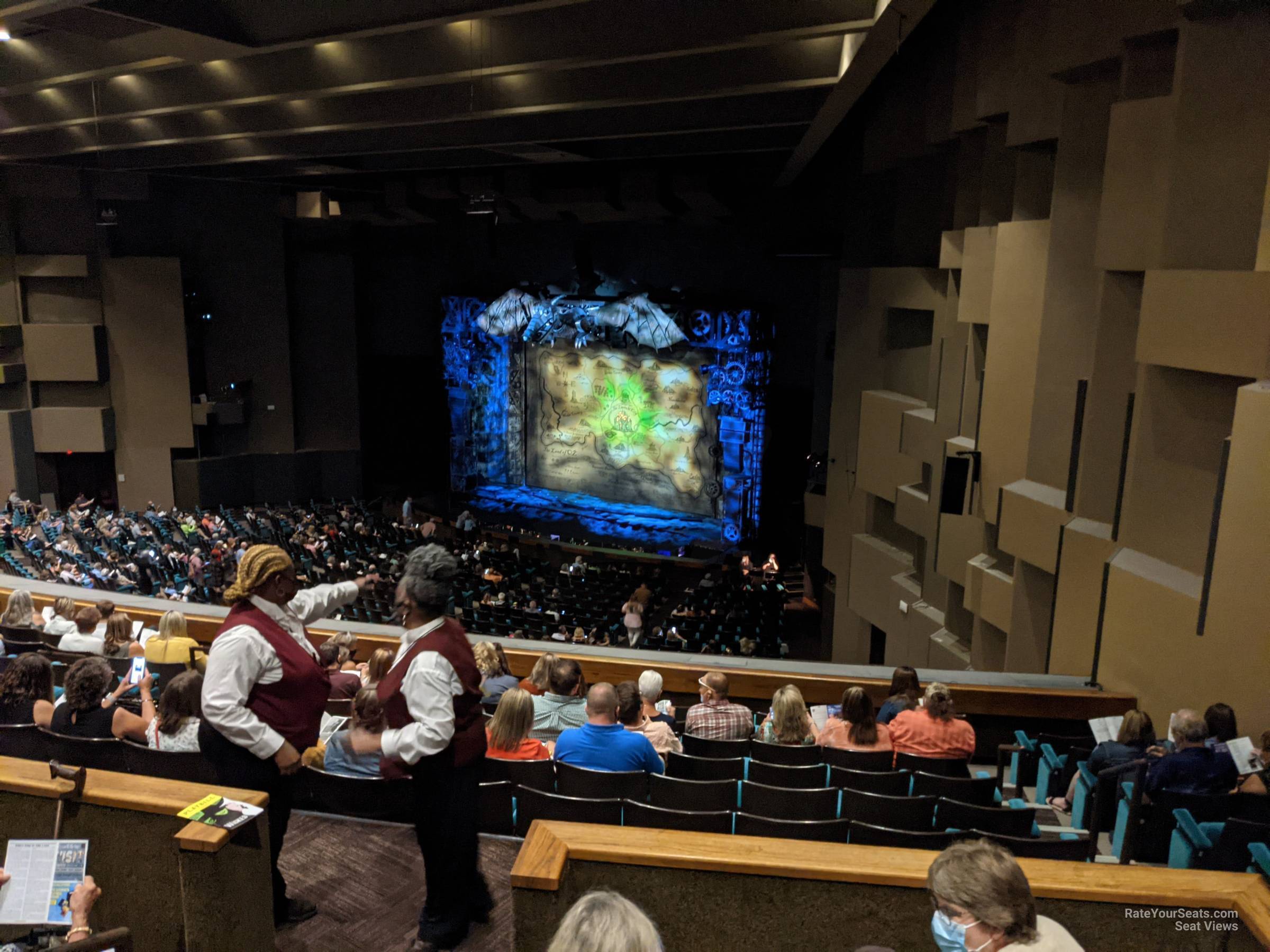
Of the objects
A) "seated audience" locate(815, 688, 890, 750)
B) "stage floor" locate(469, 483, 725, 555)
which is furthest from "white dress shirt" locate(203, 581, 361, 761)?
"stage floor" locate(469, 483, 725, 555)

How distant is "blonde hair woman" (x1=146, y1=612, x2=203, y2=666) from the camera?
5973 mm

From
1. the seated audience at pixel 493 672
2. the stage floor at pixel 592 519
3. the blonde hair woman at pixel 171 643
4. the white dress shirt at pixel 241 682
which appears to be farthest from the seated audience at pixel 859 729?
the stage floor at pixel 592 519

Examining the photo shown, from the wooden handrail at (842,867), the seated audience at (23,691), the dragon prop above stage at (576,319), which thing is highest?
the dragon prop above stage at (576,319)

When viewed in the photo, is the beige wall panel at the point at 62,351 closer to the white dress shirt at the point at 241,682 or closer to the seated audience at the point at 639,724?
the seated audience at the point at 639,724

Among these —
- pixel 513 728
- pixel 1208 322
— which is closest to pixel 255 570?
pixel 513 728

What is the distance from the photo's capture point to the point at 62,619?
278 inches

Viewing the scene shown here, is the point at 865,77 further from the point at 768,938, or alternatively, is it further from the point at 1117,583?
the point at 768,938

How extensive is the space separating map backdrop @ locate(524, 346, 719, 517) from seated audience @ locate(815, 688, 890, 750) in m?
Result: 14.2

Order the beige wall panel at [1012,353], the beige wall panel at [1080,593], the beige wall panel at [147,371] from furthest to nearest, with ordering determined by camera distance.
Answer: the beige wall panel at [147,371], the beige wall panel at [1012,353], the beige wall panel at [1080,593]

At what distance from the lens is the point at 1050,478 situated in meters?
7.21

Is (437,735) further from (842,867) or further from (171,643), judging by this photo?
(171,643)

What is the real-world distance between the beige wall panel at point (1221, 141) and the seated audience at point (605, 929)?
5.11 metres

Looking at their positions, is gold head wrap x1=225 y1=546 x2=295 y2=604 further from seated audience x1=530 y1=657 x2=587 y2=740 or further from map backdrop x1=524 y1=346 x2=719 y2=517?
map backdrop x1=524 y1=346 x2=719 y2=517

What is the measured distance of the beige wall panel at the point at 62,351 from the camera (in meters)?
19.4
